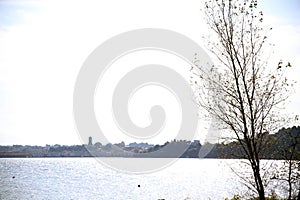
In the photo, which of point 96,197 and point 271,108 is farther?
point 96,197

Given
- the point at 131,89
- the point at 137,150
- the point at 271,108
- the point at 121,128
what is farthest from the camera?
the point at 137,150

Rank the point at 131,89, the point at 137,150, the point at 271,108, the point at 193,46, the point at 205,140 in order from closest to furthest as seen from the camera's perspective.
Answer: the point at 271,108
the point at 205,140
the point at 193,46
the point at 131,89
the point at 137,150

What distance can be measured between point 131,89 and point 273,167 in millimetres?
13933

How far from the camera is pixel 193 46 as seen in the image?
13602mm

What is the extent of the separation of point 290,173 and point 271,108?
2.11m

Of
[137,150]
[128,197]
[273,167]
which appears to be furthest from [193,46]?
[137,150]

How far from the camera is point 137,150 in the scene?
16075 centimetres

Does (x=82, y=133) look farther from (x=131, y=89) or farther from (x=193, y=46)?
(x=193, y=46)

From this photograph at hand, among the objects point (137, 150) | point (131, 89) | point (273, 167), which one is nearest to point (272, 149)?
point (273, 167)

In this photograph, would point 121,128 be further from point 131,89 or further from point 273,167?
point 273,167

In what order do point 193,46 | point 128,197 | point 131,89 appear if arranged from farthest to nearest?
point 128,197 → point 131,89 → point 193,46

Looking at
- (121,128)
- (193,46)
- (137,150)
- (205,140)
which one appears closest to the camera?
(205,140)

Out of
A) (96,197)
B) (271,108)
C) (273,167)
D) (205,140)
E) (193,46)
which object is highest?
(193,46)

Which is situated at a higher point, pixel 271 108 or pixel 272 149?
pixel 271 108
